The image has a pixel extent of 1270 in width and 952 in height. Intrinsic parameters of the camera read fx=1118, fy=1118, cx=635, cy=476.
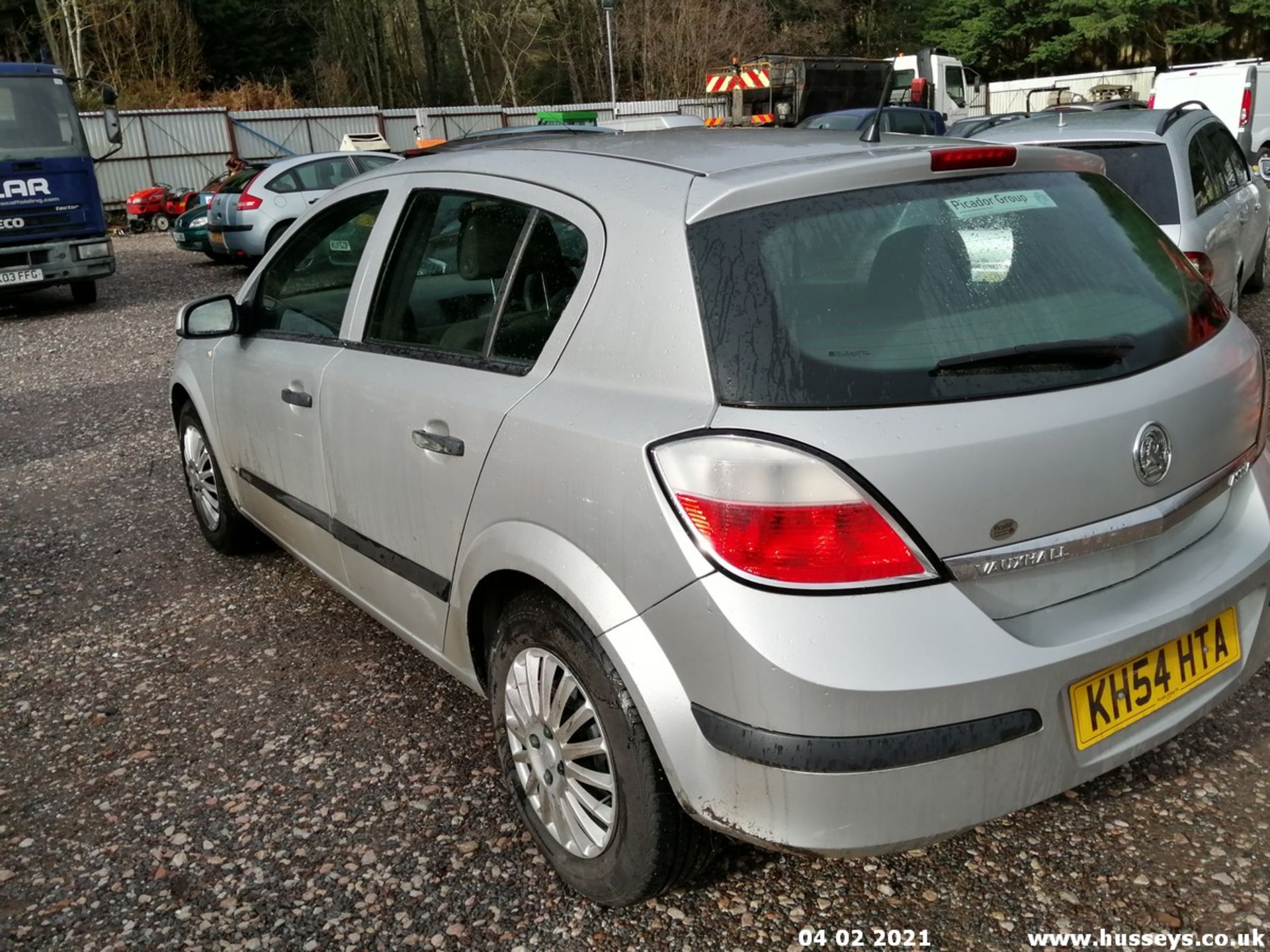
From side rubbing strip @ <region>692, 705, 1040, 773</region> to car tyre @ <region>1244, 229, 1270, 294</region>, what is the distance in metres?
8.37

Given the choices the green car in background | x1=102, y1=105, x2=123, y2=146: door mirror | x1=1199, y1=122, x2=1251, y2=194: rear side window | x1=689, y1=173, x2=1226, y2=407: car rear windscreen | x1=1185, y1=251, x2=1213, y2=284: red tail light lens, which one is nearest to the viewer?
x1=689, y1=173, x2=1226, y2=407: car rear windscreen

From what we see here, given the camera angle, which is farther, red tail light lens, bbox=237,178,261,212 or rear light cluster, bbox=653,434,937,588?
red tail light lens, bbox=237,178,261,212

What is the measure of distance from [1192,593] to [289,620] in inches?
124

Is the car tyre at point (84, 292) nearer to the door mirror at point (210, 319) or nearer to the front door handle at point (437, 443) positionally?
the door mirror at point (210, 319)

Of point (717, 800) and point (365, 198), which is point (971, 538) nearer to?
point (717, 800)

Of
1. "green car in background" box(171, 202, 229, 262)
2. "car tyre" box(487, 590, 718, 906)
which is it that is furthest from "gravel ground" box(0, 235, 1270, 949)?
"green car in background" box(171, 202, 229, 262)

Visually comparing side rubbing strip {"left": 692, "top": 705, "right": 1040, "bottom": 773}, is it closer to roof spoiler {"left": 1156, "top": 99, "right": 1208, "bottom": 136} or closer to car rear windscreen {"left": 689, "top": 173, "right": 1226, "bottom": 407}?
car rear windscreen {"left": 689, "top": 173, "right": 1226, "bottom": 407}

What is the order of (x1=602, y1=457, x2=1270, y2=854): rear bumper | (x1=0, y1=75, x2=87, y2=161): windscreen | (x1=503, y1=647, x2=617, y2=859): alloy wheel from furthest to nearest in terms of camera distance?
(x1=0, y1=75, x2=87, y2=161): windscreen
(x1=503, y1=647, x2=617, y2=859): alloy wheel
(x1=602, y1=457, x2=1270, y2=854): rear bumper

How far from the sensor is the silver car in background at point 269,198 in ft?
50.2

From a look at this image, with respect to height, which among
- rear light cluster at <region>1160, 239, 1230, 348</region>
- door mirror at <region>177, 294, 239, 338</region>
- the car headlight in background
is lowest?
the car headlight in background

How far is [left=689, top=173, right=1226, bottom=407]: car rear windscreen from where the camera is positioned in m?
2.07

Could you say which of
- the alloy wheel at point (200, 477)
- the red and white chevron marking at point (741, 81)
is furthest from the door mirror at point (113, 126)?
the red and white chevron marking at point (741, 81)

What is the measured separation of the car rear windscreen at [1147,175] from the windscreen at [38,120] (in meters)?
10.4

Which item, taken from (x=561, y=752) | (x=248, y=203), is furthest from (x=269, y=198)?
(x=561, y=752)
